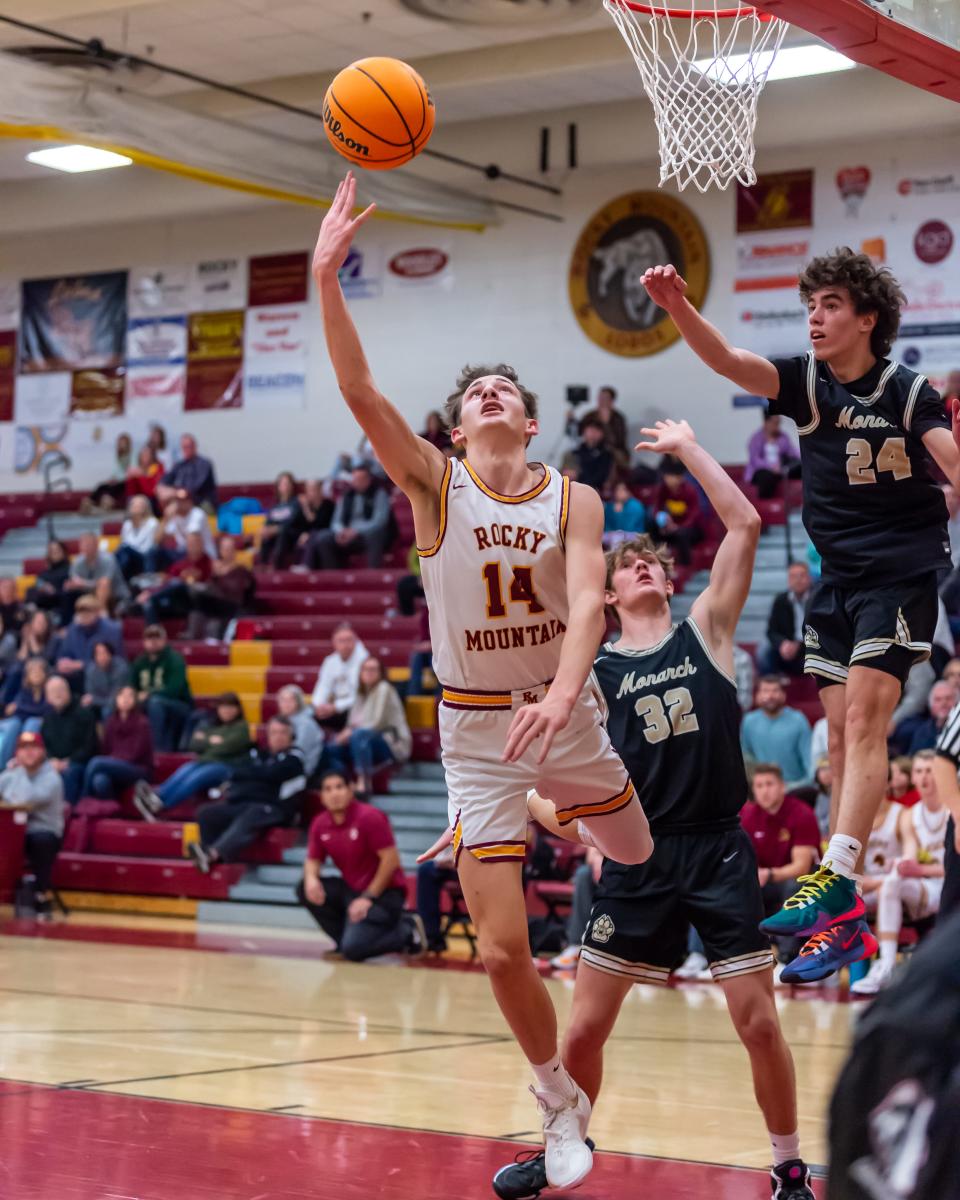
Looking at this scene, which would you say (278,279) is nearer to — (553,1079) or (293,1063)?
(293,1063)

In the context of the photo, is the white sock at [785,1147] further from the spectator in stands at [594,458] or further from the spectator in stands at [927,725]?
the spectator in stands at [594,458]

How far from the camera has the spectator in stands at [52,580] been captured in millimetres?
20219

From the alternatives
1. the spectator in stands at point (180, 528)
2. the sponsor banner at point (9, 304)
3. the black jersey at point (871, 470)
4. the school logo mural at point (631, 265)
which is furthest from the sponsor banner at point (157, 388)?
the black jersey at point (871, 470)

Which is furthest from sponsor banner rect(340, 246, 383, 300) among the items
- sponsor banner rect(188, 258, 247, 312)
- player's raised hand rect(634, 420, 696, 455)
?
player's raised hand rect(634, 420, 696, 455)

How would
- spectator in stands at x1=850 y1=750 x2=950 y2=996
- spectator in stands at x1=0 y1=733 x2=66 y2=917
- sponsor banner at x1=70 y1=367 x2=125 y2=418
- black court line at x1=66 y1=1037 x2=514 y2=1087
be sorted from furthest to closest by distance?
sponsor banner at x1=70 y1=367 x2=125 y2=418 → spectator in stands at x1=0 y1=733 x2=66 y2=917 → spectator in stands at x1=850 y1=750 x2=950 y2=996 → black court line at x1=66 y1=1037 x2=514 y2=1087

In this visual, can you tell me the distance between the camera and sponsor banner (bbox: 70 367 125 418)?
2600 cm

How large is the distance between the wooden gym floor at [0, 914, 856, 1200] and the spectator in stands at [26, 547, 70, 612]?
8.85 meters

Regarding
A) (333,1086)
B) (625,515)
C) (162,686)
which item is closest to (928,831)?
(333,1086)

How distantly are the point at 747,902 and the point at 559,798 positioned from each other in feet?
2.31

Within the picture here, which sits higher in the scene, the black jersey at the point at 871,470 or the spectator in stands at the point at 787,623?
the black jersey at the point at 871,470

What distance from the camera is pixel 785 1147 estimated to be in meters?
5.11

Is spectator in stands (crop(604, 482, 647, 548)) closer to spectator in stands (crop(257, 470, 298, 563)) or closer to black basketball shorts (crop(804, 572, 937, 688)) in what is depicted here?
spectator in stands (crop(257, 470, 298, 563))

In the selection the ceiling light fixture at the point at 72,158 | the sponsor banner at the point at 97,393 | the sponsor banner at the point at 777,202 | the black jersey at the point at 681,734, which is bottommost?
the black jersey at the point at 681,734

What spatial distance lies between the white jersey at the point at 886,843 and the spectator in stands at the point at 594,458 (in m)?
8.30
